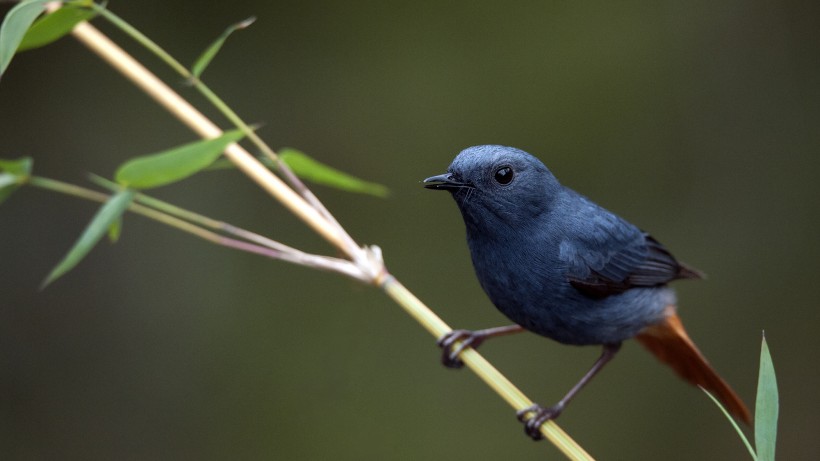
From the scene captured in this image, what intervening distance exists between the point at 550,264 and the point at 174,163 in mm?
942

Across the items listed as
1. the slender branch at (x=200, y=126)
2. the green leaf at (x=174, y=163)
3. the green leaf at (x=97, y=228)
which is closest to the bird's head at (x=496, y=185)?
the slender branch at (x=200, y=126)

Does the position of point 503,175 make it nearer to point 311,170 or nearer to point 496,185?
point 496,185

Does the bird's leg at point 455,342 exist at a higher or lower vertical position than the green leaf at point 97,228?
lower

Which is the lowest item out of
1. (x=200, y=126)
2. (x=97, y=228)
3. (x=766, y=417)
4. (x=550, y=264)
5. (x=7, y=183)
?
(x=766, y=417)

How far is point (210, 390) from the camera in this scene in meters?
4.11

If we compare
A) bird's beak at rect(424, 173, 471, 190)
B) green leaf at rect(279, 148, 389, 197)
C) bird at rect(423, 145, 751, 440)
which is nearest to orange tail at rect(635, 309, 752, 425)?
bird at rect(423, 145, 751, 440)

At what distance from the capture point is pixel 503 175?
194cm

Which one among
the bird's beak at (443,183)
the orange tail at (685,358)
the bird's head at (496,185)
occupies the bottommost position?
the orange tail at (685,358)

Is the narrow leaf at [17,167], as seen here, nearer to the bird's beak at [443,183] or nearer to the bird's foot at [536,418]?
the bird's beak at [443,183]

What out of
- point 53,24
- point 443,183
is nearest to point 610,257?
point 443,183

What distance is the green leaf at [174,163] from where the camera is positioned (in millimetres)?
1598

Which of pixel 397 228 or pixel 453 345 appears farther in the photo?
pixel 397 228

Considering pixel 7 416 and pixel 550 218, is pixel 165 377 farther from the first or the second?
pixel 550 218

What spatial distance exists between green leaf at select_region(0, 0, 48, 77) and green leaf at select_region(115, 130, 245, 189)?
32 centimetres
